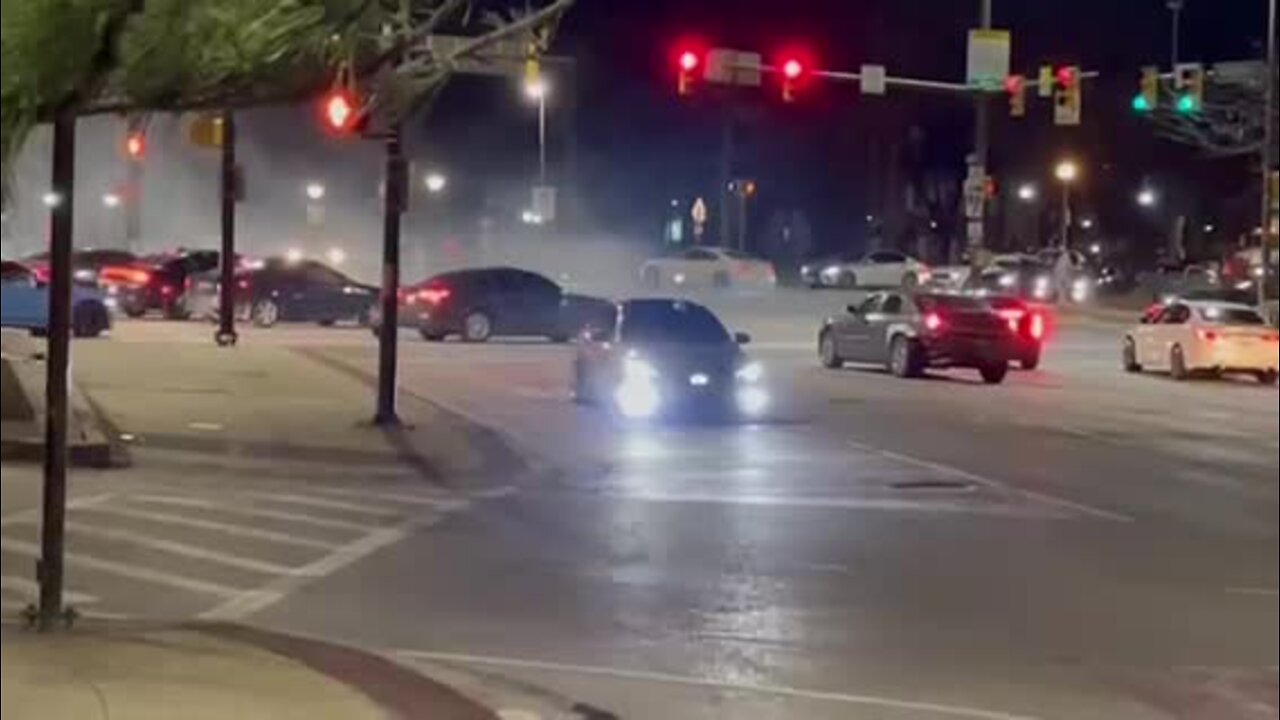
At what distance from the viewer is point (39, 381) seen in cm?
1038

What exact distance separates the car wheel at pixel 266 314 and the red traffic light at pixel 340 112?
14717mm

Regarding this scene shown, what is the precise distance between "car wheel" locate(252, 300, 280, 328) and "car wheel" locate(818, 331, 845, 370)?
9173 mm

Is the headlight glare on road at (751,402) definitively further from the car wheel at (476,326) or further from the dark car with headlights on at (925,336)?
the car wheel at (476,326)

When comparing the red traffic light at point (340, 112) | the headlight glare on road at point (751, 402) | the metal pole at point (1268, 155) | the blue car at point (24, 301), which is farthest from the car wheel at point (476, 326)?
the red traffic light at point (340, 112)

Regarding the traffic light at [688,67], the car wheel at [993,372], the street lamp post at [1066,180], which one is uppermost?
the traffic light at [688,67]

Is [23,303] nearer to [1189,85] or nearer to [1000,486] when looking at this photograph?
[1000,486]

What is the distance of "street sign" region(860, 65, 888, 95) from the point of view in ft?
78.6

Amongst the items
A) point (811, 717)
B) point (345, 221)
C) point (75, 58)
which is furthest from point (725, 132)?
point (75, 58)

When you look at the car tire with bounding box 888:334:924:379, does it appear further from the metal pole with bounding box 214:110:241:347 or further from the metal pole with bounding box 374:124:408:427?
the metal pole with bounding box 374:124:408:427

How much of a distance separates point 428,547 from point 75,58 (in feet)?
28.6

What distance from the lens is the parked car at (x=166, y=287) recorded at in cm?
2211

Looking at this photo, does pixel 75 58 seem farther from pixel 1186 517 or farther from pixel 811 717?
pixel 1186 517

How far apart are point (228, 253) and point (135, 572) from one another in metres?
6.93

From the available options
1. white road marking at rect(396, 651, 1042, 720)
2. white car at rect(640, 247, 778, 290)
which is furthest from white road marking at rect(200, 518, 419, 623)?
white car at rect(640, 247, 778, 290)
